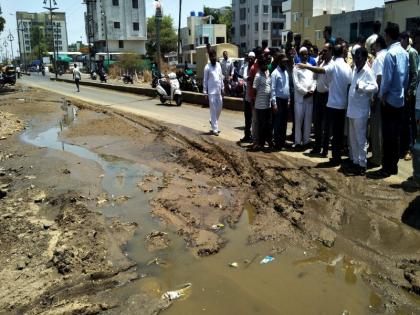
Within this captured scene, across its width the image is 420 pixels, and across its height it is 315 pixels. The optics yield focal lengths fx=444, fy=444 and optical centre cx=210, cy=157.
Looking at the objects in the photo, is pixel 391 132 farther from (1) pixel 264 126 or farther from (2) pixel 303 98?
(1) pixel 264 126

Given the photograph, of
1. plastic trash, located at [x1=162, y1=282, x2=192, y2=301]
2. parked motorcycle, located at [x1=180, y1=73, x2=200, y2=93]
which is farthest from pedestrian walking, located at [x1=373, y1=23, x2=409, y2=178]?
parked motorcycle, located at [x1=180, y1=73, x2=200, y2=93]

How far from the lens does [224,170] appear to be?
761cm

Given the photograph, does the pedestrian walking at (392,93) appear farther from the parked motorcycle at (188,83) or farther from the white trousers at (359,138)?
the parked motorcycle at (188,83)

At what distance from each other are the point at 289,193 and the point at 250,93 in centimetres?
308

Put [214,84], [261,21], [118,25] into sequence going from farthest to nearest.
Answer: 1. [261,21]
2. [118,25]
3. [214,84]

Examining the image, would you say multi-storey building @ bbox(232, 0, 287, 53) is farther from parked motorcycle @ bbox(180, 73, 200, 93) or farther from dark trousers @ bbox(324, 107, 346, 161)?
dark trousers @ bbox(324, 107, 346, 161)

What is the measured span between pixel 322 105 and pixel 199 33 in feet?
233

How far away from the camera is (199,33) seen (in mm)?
76000

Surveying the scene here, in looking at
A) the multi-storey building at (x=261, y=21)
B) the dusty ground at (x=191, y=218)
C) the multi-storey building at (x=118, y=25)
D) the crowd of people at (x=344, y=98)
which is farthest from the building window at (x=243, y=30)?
the dusty ground at (x=191, y=218)

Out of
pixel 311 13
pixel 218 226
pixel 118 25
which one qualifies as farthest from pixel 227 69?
pixel 118 25

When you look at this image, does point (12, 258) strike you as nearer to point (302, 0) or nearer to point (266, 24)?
point (302, 0)

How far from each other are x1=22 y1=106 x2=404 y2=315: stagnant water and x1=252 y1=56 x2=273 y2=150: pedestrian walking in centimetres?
356

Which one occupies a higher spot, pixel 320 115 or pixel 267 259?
pixel 320 115

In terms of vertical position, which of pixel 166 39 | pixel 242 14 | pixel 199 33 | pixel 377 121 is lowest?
pixel 377 121
